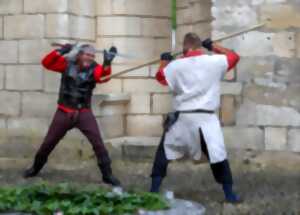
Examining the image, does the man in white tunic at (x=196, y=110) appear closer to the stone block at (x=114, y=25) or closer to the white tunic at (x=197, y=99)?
the white tunic at (x=197, y=99)

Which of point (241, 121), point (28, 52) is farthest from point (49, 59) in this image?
point (241, 121)

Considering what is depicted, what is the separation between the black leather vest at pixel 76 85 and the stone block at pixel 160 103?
1.84 m

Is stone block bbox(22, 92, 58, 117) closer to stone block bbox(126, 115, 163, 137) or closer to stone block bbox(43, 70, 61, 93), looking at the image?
stone block bbox(43, 70, 61, 93)

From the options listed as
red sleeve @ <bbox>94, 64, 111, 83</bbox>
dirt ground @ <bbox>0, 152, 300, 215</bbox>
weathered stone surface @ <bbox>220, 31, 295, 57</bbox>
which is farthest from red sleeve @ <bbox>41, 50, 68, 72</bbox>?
weathered stone surface @ <bbox>220, 31, 295, 57</bbox>

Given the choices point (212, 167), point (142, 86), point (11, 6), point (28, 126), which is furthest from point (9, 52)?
point (212, 167)

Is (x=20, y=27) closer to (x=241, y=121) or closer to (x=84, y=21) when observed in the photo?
(x=84, y=21)

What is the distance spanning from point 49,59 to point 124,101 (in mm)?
1876

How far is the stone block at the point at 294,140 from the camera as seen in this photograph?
794 cm

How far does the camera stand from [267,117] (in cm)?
802

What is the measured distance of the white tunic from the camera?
21.7ft

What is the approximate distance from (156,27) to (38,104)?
5.81 feet

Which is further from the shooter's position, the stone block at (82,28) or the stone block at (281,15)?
the stone block at (82,28)

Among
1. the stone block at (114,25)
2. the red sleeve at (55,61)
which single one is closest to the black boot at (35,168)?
the red sleeve at (55,61)

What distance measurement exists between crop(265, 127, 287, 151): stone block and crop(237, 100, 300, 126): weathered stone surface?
65mm
